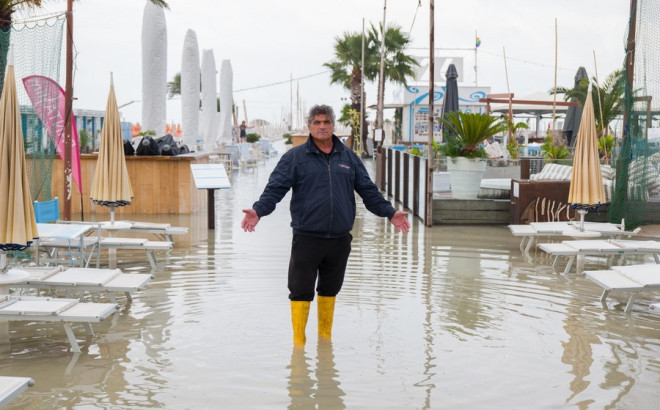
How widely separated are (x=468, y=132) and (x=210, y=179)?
4689 millimetres

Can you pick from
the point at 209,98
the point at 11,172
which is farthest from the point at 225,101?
the point at 11,172

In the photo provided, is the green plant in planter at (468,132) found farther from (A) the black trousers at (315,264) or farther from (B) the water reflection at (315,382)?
(B) the water reflection at (315,382)

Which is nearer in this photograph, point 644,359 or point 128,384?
point 128,384

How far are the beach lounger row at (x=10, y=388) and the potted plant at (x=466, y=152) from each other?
1145cm

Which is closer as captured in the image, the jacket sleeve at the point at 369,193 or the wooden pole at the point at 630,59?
the jacket sleeve at the point at 369,193

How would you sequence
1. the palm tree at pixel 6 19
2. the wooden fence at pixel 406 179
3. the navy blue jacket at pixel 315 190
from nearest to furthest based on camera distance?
the navy blue jacket at pixel 315 190
the palm tree at pixel 6 19
the wooden fence at pixel 406 179

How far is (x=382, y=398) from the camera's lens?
5262 millimetres

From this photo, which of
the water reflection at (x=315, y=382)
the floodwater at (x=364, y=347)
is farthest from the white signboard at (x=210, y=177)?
the water reflection at (x=315, y=382)

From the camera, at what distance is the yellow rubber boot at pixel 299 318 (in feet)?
20.9

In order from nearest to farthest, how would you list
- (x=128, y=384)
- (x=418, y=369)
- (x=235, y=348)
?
(x=128, y=384) < (x=418, y=369) < (x=235, y=348)

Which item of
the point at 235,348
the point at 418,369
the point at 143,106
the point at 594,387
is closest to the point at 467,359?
the point at 418,369

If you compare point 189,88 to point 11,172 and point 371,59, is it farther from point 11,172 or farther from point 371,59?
point 371,59

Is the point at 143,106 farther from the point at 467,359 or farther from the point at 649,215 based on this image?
the point at 467,359

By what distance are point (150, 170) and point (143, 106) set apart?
11.4 ft
